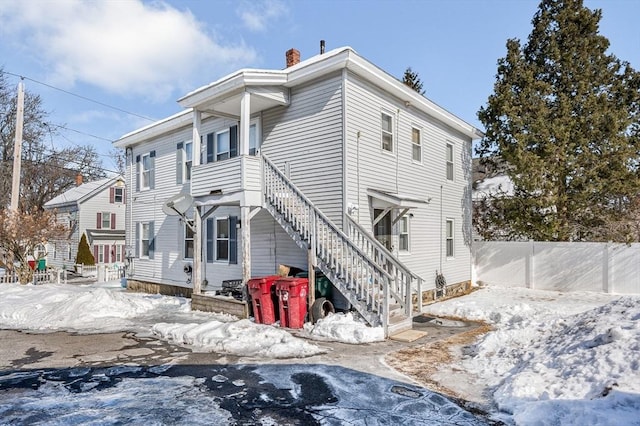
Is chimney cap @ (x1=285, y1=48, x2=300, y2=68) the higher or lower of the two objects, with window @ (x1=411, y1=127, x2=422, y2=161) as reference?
higher

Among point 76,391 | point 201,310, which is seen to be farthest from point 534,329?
point 201,310

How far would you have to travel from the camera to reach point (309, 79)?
10984 mm

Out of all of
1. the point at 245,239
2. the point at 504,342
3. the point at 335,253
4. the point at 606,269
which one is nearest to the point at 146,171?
the point at 245,239

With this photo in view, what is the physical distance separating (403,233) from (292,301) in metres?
4.90

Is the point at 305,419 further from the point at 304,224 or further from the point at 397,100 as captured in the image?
the point at 397,100

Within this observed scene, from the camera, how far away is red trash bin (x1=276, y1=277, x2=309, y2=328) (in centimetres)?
923

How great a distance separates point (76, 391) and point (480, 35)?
575 inches

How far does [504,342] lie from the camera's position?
7.21 metres

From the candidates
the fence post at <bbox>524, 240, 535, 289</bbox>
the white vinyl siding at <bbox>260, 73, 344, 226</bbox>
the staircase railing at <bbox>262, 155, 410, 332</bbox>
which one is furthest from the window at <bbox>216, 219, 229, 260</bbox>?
the fence post at <bbox>524, 240, 535, 289</bbox>

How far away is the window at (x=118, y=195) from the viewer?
33169mm

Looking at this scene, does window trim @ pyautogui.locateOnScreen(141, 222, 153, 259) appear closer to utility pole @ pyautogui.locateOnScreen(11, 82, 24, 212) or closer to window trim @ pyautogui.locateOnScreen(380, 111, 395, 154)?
utility pole @ pyautogui.locateOnScreen(11, 82, 24, 212)

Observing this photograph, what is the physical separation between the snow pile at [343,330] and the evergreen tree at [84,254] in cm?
2580

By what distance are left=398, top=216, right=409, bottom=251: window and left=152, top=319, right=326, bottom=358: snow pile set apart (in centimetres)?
567

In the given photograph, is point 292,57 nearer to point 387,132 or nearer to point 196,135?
point 196,135
